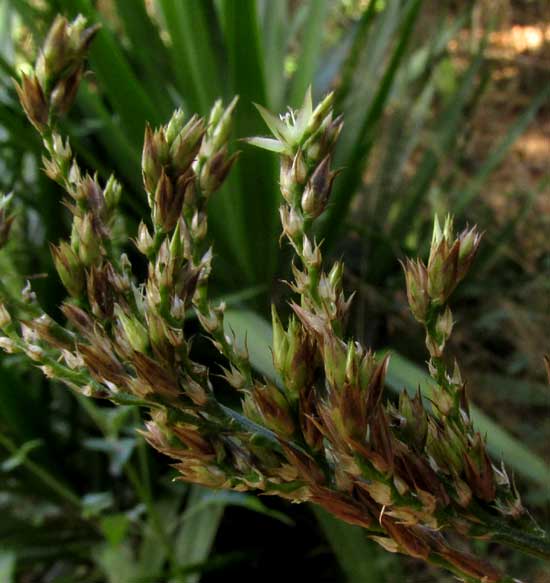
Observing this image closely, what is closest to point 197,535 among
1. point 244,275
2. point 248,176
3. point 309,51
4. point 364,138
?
point 244,275

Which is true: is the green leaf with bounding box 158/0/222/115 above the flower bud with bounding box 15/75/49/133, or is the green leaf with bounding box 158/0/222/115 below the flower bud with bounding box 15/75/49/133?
above

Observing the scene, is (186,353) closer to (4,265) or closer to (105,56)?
(4,265)

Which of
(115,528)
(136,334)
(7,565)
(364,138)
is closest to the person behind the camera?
(136,334)

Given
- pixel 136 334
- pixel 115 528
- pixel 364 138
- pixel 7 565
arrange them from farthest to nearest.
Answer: pixel 364 138 < pixel 7 565 < pixel 115 528 < pixel 136 334

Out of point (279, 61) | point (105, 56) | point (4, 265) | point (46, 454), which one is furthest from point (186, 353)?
point (279, 61)

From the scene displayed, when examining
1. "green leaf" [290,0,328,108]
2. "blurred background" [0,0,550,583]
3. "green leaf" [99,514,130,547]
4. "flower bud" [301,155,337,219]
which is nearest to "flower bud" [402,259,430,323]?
"flower bud" [301,155,337,219]

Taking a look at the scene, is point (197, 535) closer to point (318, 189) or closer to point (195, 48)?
point (195, 48)

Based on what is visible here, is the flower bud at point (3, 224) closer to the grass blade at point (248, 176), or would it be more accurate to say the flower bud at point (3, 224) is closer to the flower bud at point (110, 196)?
the flower bud at point (110, 196)

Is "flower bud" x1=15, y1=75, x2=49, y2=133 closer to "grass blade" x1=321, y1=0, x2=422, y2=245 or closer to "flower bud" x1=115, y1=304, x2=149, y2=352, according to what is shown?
"flower bud" x1=115, y1=304, x2=149, y2=352
